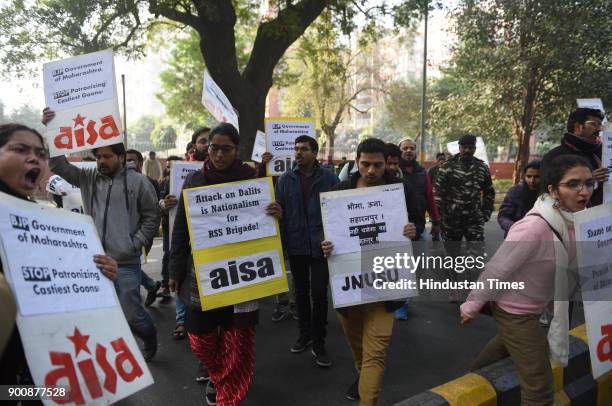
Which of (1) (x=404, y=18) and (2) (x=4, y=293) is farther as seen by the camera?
(1) (x=404, y=18)

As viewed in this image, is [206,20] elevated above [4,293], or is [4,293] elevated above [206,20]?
[206,20]

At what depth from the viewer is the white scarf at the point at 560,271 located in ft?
7.91

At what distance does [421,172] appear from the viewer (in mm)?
5309

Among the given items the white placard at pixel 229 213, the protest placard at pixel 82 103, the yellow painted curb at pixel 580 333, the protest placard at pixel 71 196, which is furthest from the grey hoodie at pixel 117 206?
the yellow painted curb at pixel 580 333

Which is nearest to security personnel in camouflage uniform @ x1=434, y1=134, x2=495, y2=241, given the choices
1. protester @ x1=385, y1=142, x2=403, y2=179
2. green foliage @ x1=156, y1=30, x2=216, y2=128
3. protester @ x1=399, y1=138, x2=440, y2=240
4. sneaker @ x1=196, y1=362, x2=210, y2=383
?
protester @ x1=399, y1=138, x2=440, y2=240

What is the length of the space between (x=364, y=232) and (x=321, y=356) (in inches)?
55.0

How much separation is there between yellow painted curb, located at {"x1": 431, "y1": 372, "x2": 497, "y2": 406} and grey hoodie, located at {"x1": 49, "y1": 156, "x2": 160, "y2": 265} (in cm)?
237

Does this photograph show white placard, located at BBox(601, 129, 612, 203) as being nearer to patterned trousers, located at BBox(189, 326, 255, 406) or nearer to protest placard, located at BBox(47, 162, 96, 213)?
patterned trousers, located at BBox(189, 326, 255, 406)

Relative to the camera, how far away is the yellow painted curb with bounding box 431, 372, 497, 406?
2.55 meters

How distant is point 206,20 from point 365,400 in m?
10.1

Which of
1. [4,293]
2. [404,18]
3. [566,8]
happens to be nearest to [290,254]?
[4,293]

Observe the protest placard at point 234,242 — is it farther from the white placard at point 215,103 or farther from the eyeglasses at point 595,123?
the eyeglasses at point 595,123

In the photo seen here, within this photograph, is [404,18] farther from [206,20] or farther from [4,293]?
[4,293]

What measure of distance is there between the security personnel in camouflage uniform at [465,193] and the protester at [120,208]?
11.3ft
